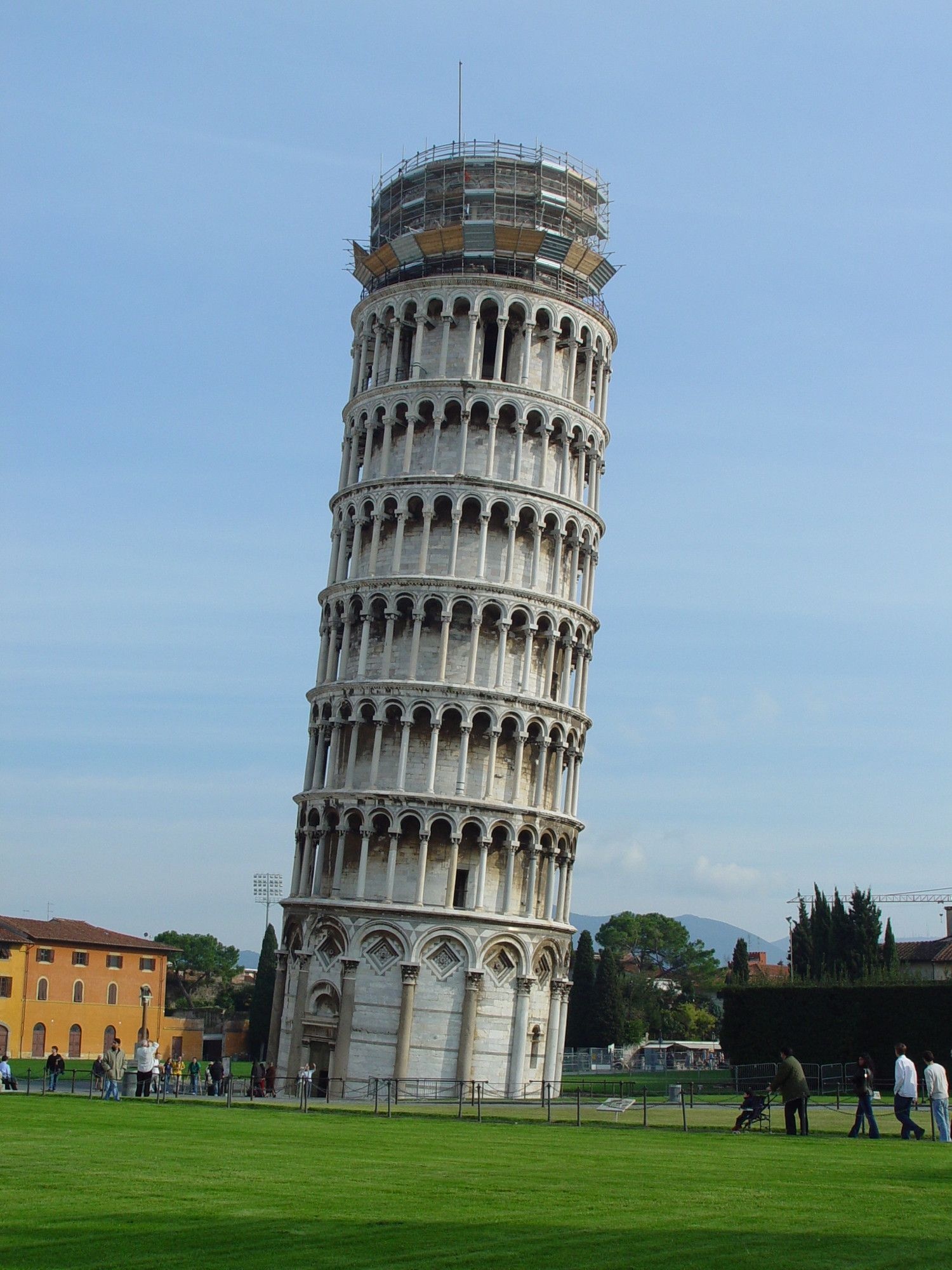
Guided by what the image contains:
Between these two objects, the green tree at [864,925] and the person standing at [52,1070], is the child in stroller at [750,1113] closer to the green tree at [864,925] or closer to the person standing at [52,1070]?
the person standing at [52,1070]

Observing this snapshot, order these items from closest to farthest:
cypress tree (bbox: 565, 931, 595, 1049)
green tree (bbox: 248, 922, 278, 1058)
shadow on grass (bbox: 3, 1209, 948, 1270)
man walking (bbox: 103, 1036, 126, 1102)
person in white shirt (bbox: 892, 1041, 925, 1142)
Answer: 1. shadow on grass (bbox: 3, 1209, 948, 1270)
2. person in white shirt (bbox: 892, 1041, 925, 1142)
3. man walking (bbox: 103, 1036, 126, 1102)
4. green tree (bbox: 248, 922, 278, 1058)
5. cypress tree (bbox: 565, 931, 595, 1049)

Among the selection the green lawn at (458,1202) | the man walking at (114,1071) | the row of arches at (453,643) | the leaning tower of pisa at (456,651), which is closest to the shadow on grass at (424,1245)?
the green lawn at (458,1202)

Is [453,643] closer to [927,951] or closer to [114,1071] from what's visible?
[114,1071]

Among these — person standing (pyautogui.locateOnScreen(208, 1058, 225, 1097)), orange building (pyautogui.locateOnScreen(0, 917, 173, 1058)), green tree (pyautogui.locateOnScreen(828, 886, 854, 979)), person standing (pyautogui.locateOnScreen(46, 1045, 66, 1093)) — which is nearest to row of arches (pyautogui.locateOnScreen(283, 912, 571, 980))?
person standing (pyautogui.locateOnScreen(208, 1058, 225, 1097))

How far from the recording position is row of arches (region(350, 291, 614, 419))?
199 ft

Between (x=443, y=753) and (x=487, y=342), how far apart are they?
18.3m

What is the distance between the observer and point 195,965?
434 feet

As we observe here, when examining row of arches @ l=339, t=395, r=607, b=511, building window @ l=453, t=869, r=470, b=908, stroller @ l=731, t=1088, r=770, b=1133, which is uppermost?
row of arches @ l=339, t=395, r=607, b=511

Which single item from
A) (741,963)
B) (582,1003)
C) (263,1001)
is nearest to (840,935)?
(741,963)

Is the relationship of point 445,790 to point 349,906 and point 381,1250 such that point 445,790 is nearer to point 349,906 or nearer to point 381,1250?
point 349,906

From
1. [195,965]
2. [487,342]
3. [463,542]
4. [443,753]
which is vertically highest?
[487,342]

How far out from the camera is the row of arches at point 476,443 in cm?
5925

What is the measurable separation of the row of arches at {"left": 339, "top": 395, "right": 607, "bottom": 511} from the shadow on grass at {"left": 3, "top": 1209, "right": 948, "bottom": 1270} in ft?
149

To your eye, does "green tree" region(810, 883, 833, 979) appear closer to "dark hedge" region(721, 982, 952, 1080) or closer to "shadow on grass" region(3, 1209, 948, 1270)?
"dark hedge" region(721, 982, 952, 1080)
